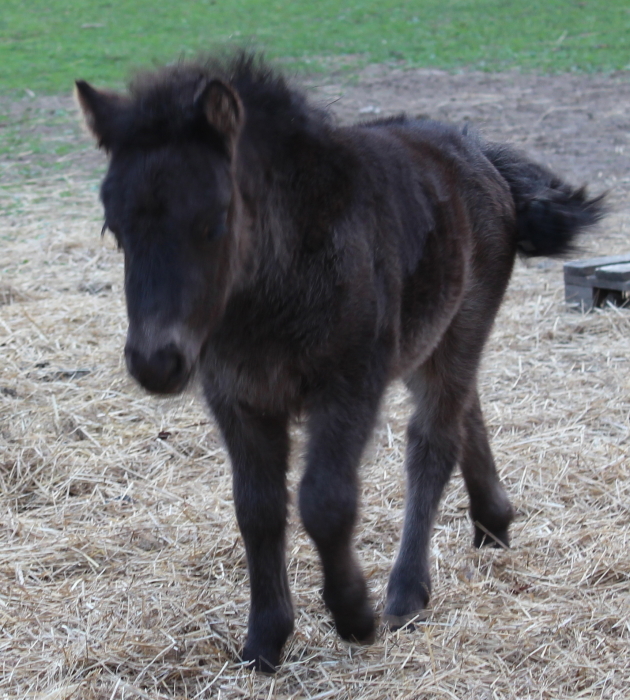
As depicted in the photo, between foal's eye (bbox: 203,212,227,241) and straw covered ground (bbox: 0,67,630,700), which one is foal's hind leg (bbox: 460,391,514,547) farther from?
foal's eye (bbox: 203,212,227,241)

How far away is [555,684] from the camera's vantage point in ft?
9.76

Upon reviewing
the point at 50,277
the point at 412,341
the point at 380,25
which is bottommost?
the point at 380,25

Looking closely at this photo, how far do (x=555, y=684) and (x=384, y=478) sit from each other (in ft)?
5.72

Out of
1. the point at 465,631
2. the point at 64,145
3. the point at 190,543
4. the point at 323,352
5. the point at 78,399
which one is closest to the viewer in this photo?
the point at 323,352

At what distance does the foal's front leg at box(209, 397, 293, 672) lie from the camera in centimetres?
324

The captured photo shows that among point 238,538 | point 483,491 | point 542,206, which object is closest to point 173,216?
point 238,538

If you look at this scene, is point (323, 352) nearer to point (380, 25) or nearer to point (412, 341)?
point (412, 341)

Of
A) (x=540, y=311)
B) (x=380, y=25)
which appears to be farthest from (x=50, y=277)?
(x=380, y=25)

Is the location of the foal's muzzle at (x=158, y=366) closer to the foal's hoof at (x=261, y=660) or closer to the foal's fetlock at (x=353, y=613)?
the foal's fetlock at (x=353, y=613)

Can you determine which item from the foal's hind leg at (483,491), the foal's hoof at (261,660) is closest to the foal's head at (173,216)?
the foal's hoof at (261,660)

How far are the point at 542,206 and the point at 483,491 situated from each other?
1.27m

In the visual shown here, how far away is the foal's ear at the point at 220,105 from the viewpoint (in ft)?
8.77

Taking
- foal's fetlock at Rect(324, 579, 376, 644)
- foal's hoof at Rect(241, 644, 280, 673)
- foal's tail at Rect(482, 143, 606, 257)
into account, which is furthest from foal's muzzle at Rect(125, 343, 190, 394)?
foal's tail at Rect(482, 143, 606, 257)

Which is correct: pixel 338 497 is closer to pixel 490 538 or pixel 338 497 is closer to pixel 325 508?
pixel 325 508
